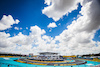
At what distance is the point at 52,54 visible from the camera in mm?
45625

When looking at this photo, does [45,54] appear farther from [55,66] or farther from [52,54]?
[55,66]

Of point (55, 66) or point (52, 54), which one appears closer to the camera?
point (55, 66)

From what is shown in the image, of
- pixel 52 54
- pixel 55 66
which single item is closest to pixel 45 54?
pixel 52 54

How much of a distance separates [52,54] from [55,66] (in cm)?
1916

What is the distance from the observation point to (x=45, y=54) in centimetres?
4506

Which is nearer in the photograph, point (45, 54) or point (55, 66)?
point (55, 66)

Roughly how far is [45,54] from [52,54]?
4.39 metres

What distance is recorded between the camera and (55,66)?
26.5m

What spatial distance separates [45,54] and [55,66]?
19.2m
